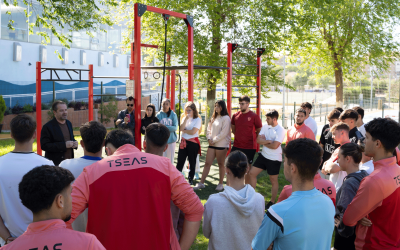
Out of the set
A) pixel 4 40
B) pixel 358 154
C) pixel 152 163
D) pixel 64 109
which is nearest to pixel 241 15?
pixel 64 109

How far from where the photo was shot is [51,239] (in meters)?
1.51

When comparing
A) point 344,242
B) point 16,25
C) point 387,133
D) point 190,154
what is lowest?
point 344,242

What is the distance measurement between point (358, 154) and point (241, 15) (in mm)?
11455

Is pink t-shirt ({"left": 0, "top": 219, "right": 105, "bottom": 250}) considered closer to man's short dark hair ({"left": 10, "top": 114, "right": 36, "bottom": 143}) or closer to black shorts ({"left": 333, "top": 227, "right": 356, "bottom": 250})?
man's short dark hair ({"left": 10, "top": 114, "right": 36, "bottom": 143})

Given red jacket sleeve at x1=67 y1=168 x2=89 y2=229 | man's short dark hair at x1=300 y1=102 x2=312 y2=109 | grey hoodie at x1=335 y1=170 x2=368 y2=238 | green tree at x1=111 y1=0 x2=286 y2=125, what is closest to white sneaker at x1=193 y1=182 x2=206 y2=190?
man's short dark hair at x1=300 y1=102 x2=312 y2=109

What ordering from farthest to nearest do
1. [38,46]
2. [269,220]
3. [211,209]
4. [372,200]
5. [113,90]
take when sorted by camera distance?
[113,90], [38,46], [211,209], [372,200], [269,220]

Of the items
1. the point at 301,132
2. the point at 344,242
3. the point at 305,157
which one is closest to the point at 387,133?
the point at 305,157

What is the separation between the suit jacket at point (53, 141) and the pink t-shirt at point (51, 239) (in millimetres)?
3217

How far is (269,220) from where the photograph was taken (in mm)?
1877

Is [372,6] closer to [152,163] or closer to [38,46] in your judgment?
[152,163]

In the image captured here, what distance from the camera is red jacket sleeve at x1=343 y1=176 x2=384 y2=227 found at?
2314mm

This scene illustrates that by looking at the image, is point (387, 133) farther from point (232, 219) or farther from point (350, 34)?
point (350, 34)

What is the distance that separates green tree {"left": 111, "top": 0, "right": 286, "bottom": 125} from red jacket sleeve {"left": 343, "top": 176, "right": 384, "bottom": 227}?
10370 millimetres

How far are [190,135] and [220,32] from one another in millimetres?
7473
